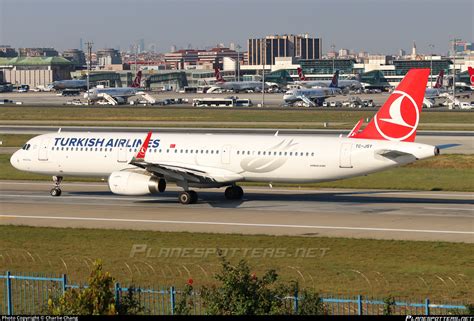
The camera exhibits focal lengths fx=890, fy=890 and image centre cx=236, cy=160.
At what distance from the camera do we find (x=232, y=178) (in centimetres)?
5394

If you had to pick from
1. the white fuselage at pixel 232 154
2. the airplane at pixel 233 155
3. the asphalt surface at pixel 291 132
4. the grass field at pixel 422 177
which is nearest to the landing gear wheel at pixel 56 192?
the airplane at pixel 233 155

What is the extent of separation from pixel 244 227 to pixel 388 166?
34.1ft

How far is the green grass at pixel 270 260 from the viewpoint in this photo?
3225 centimetres

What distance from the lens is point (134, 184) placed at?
5203 cm

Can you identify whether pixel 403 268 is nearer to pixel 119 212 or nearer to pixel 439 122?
pixel 119 212

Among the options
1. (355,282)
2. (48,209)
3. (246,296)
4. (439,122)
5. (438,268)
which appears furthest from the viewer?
(439,122)

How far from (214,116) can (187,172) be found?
9034cm

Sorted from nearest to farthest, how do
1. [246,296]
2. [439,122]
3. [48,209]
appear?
[246,296] < [48,209] < [439,122]

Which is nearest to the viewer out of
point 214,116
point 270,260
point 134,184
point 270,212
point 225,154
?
point 270,260

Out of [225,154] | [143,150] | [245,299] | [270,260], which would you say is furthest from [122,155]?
[245,299]

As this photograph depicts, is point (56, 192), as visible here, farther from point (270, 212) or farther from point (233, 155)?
point (270, 212)

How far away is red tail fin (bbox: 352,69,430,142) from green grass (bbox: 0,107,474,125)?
74143 millimetres

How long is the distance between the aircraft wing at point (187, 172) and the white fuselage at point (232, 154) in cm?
25

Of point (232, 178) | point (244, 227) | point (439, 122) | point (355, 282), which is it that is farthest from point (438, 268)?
point (439, 122)
